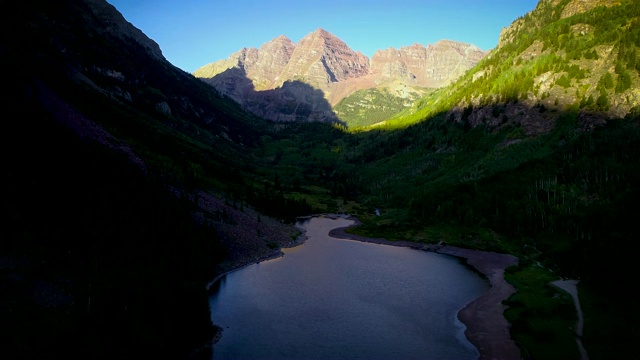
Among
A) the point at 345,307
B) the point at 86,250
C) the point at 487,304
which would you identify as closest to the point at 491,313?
the point at 487,304

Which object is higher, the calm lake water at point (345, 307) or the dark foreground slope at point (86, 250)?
the dark foreground slope at point (86, 250)

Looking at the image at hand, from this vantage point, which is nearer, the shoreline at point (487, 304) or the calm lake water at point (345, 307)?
the calm lake water at point (345, 307)

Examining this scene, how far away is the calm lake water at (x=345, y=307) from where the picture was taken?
65.7 m

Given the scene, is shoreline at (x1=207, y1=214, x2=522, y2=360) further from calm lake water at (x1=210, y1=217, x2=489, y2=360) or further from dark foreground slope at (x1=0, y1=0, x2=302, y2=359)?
dark foreground slope at (x1=0, y1=0, x2=302, y2=359)

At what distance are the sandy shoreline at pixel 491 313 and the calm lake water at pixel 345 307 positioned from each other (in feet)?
6.69

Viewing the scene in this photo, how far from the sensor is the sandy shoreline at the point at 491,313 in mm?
66375

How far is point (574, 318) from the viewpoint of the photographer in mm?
74375

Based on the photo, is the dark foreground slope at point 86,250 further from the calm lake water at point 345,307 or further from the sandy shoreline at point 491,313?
the sandy shoreline at point 491,313

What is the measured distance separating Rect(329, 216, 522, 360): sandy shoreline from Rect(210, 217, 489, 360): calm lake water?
2038 mm

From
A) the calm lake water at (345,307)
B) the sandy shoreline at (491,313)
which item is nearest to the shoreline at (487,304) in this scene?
the sandy shoreline at (491,313)

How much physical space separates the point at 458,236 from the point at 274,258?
74.9 metres

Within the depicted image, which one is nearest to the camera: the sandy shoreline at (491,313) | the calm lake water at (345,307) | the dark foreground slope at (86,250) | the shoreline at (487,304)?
the dark foreground slope at (86,250)

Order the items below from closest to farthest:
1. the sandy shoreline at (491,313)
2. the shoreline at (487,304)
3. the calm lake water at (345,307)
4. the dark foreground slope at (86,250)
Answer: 1. the dark foreground slope at (86,250)
2. the calm lake water at (345,307)
3. the sandy shoreline at (491,313)
4. the shoreline at (487,304)

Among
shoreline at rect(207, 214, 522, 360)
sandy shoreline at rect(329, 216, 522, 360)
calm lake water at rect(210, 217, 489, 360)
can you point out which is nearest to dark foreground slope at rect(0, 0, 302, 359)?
calm lake water at rect(210, 217, 489, 360)
